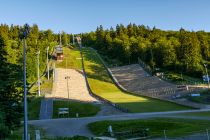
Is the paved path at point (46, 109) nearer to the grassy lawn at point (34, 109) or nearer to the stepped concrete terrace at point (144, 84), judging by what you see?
the grassy lawn at point (34, 109)

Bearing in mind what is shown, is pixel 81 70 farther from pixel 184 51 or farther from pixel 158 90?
pixel 158 90

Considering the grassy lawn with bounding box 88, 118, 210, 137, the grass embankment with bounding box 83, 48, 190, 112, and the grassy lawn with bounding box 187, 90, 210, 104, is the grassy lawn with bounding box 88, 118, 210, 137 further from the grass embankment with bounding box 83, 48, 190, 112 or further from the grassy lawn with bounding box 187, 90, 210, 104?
the grassy lawn with bounding box 187, 90, 210, 104

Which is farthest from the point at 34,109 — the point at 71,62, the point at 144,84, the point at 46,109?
the point at 71,62

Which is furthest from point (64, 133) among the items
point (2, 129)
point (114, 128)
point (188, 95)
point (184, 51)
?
point (184, 51)

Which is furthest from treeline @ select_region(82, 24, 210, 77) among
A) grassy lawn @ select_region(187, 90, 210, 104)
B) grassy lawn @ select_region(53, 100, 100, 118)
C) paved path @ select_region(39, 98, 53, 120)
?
paved path @ select_region(39, 98, 53, 120)

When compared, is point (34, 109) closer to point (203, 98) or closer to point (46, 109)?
point (46, 109)

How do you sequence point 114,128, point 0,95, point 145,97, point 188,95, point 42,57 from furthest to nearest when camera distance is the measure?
point 42,57 < point 145,97 < point 188,95 < point 114,128 < point 0,95
